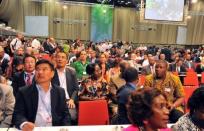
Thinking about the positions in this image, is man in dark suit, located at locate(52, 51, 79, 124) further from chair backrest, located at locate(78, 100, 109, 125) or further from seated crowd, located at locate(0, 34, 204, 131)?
chair backrest, located at locate(78, 100, 109, 125)

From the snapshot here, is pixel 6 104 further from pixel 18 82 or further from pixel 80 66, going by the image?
pixel 80 66

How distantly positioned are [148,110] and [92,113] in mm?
1640

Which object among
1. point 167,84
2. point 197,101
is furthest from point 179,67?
point 197,101

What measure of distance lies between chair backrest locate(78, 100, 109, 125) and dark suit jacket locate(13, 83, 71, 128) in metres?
0.24

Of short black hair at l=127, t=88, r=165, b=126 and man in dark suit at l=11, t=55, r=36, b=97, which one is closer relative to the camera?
short black hair at l=127, t=88, r=165, b=126

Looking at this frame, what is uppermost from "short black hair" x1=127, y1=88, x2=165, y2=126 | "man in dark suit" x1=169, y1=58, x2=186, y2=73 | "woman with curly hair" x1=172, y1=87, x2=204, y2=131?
"short black hair" x1=127, y1=88, x2=165, y2=126

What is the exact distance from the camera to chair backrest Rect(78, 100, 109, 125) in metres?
3.41

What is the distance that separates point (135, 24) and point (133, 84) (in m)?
18.9

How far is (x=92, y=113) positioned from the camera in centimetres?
343

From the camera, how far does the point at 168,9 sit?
11344 mm

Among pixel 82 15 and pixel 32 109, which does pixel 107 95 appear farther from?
pixel 82 15

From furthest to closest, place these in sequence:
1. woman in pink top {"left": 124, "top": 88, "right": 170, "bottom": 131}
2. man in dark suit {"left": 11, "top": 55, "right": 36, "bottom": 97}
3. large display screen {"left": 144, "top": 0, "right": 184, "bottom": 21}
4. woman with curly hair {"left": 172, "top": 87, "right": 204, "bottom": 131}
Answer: large display screen {"left": 144, "top": 0, "right": 184, "bottom": 21} → man in dark suit {"left": 11, "top": 55, "right": 36, "bottom": 97} → woman with curly hair {"left": 172, "top": 87, "right": 204, "bottom": 131} → woman in pink top {"left": 124, "top": 88, "right": 170, "bottom": 131}

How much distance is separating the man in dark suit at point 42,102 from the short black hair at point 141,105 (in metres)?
1.43

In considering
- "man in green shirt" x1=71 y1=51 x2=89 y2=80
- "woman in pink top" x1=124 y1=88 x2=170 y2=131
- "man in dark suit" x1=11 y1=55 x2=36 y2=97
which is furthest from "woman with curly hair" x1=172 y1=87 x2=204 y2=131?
"man in green shirt" x1=71 y1=51 x2=89 y2=80
